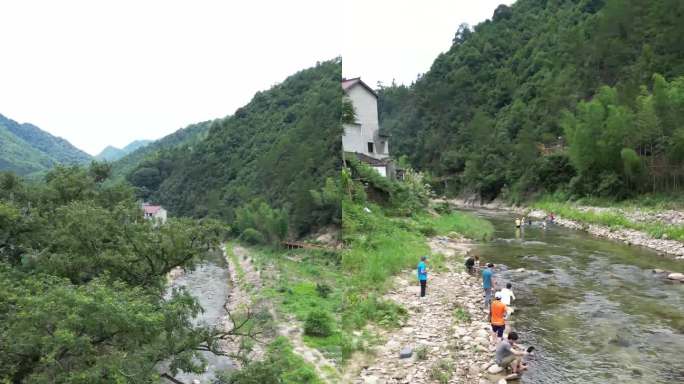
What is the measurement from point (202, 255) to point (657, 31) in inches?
1643

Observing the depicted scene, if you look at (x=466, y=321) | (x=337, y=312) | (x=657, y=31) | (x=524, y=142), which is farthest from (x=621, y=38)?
(x=337, y=312)

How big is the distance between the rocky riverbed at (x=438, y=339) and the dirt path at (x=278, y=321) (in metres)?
0.75

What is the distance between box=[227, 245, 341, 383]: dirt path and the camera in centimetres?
805

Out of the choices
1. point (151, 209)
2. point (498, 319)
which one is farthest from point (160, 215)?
point (498, 319)

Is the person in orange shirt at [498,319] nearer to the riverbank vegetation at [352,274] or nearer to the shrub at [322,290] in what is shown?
the riverbank vegetation at [352,274]

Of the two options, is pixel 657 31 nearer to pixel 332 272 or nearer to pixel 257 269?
pixel 257 269

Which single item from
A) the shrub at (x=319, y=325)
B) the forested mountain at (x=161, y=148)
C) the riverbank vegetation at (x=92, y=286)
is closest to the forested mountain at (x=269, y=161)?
the forested mountain at (x=161, y=148)

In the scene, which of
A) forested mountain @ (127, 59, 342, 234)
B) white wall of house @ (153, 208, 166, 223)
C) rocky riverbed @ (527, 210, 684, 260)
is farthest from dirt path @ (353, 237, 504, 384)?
rocky riverbed @ (527, 210, 684, 260)

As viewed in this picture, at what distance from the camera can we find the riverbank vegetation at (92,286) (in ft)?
27.3

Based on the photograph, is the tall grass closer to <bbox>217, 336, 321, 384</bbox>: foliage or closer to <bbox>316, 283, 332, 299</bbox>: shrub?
<bbox>316, 283, 332, 299</bbox>: shrub

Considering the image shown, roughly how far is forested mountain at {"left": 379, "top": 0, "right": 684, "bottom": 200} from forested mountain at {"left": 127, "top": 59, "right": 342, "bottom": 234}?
176cm

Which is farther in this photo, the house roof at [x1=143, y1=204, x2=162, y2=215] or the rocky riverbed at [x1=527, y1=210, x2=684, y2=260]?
the rocky riverbed at [x1=527, y1=210, x2=684, y2=260]

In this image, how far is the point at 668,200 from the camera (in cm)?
2519

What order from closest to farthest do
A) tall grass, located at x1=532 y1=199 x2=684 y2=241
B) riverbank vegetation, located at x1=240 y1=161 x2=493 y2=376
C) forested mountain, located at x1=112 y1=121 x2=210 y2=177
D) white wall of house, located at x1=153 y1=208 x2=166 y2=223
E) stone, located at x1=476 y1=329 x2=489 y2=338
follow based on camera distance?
riverbank vegetation, located at x1=240 y1=161 x2=493 y2=376
stone, located at x1=476 y1=329 x2=489 y2=338
white wall of house, located at x1=153 y1=208 x2=166 y2=223
tall grass, located at x1=532 y1=199 x2=684 y2=241
forested mountain, located at x1=112 y1=121 x2=210 y2=177
